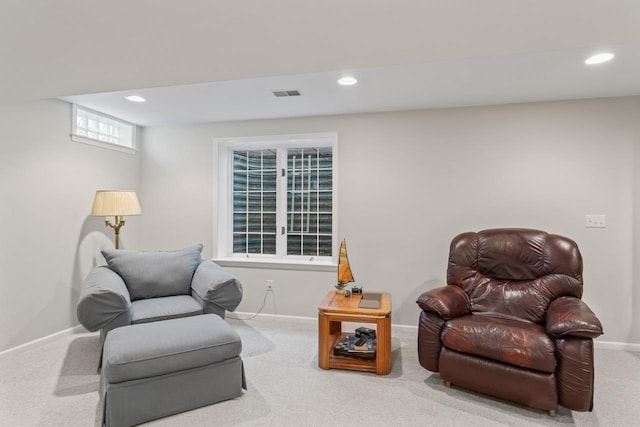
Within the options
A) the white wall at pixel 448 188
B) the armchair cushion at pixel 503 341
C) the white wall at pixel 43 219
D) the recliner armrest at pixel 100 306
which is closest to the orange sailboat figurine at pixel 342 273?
the white wall at pixel 448 188

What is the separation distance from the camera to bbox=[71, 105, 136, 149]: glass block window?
336cm

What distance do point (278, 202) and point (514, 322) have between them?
8.57 feet

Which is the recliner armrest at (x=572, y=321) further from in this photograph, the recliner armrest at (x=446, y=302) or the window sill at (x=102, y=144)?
the window sill at (x=102, y=144)

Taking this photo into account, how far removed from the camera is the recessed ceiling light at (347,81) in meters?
2.65

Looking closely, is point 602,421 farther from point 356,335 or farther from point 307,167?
point 307,167

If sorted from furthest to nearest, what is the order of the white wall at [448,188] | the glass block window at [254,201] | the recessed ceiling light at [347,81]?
1. the glass block window at [254,201]
2. the white wall at [448,188]
3. the recessed ceiling light at [347,81]

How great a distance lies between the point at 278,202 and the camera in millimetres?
4031

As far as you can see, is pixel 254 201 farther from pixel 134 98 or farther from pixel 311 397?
pixel 311 397

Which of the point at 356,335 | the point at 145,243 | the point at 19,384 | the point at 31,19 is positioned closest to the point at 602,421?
the point at 356,335

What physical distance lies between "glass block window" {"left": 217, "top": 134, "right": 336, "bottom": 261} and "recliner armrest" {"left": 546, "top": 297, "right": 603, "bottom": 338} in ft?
7.09

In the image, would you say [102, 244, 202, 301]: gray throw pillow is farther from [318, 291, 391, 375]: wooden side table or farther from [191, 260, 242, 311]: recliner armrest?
[318, 291, 391, 375]: wooden side table

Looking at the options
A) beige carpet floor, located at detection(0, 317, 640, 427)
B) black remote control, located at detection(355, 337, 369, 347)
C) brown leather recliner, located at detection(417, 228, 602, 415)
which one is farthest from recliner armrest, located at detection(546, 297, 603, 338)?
black remote control, located at detection(355, 337, 369, 347)

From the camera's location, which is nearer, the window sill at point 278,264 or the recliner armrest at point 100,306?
the recliner armrest at point 100,306

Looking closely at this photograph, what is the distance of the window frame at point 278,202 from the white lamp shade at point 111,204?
928 mm
